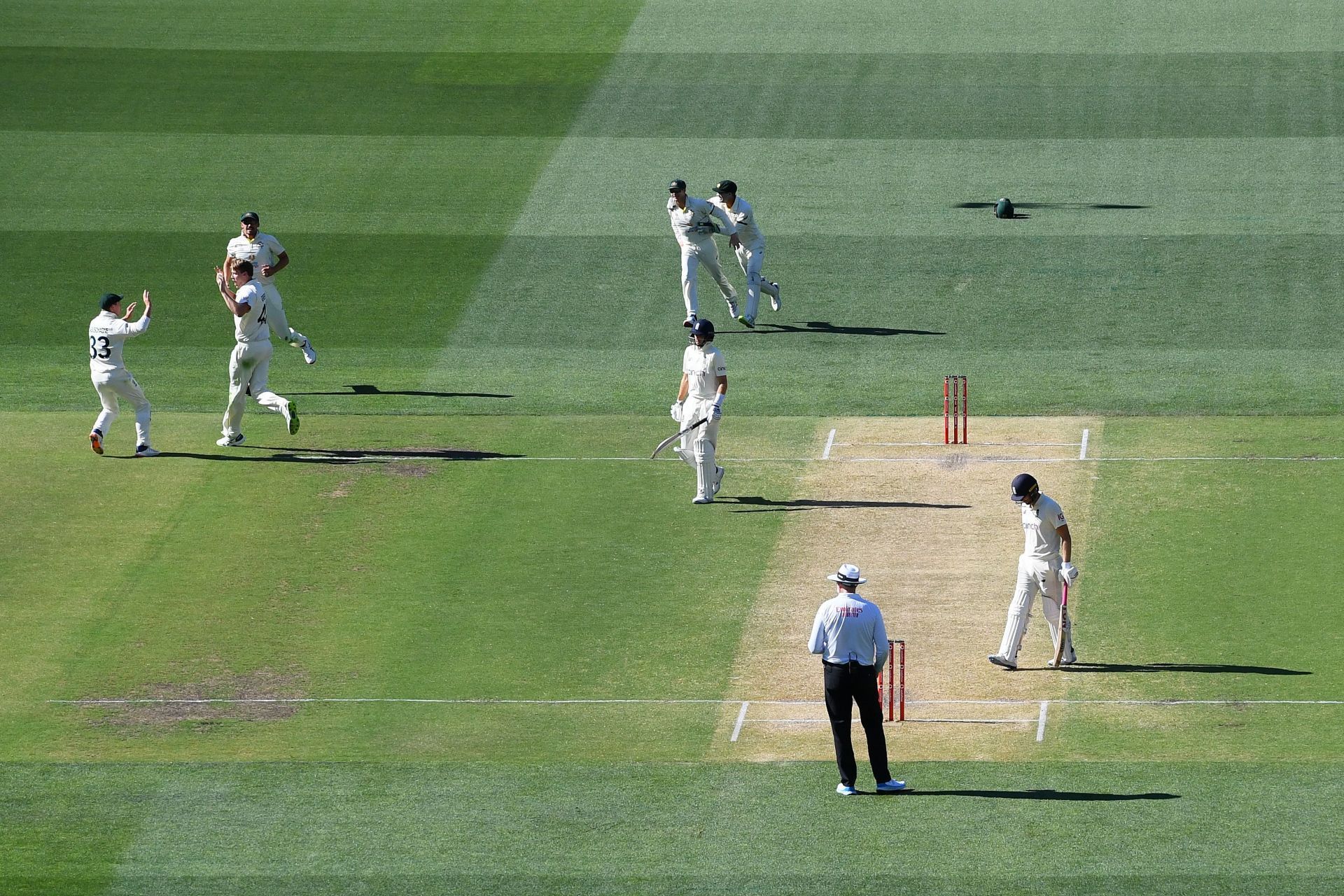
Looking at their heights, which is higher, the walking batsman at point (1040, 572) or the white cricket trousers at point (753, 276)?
the white cricket trousers at point (753, 276)

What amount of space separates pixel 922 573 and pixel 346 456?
866 centimetres

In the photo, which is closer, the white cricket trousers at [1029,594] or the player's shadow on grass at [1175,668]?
the white cricket trousers at [1029,594]

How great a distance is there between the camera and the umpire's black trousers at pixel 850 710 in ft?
56.6

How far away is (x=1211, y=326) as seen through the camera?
34344 millimetres

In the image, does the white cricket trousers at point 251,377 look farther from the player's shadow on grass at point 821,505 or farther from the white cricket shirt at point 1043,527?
the white cricket shirt at point 1043,527

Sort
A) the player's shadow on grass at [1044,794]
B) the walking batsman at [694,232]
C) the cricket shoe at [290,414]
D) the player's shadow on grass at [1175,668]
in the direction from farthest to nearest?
the walking batsman at [694,232] → the cricket shoe at [290,414] → the player's shadow on grass at [1175,668] → the player's shadow on grass at [1044,794]

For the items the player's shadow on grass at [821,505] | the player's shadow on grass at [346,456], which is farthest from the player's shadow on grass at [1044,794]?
the player's shadow on grass at [346,456]

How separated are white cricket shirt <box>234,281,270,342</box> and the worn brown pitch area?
748cm

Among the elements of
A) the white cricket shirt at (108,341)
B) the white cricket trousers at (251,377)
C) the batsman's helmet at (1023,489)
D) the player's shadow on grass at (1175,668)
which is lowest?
the player's shadow on grass at (1175,668)

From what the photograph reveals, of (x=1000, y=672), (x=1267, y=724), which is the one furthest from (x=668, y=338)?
(x=1267, y=724)

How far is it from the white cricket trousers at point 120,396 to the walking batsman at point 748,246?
386 inches

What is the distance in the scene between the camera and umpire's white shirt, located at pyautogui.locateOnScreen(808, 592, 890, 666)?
1717 centimetres

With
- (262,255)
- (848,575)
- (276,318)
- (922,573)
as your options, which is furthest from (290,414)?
(848,575)

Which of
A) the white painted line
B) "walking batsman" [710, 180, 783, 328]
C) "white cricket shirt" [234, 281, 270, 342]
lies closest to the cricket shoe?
"white cricket shirt" [234, 281, 270, 342]
